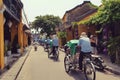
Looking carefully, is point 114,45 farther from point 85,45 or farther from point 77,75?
point 85,45

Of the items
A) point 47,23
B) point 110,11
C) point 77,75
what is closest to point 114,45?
point 110,11

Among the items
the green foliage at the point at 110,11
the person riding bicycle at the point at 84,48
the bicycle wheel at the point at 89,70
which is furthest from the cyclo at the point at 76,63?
the green foliage at the point at 110,11

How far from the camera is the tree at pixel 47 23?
85.2 meters

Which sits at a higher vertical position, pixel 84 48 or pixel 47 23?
pixel 47 23

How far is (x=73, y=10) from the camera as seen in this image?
171 ft

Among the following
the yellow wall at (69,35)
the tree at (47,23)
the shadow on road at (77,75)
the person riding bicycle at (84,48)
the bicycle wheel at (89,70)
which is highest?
the tree at (47,23)

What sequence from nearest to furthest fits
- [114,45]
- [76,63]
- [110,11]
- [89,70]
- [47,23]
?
1. [89,70]
2. [76,63]
3. [114,45]
4. [110,11]
5. [47,23]

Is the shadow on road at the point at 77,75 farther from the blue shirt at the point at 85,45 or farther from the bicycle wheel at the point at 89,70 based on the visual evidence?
the blue shirt at the point at 85,45

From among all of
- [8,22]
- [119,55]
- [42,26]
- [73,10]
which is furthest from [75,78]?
[42,26]

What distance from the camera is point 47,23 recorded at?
284 ft

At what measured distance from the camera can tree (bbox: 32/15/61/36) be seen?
280 ft

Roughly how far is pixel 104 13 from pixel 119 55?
3.16 metres

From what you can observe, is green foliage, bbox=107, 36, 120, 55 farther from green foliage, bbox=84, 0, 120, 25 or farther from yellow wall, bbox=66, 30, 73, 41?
yellow wall, bbox=66, 30, 73, 41

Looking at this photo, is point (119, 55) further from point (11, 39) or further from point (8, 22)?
point (11, 39)
